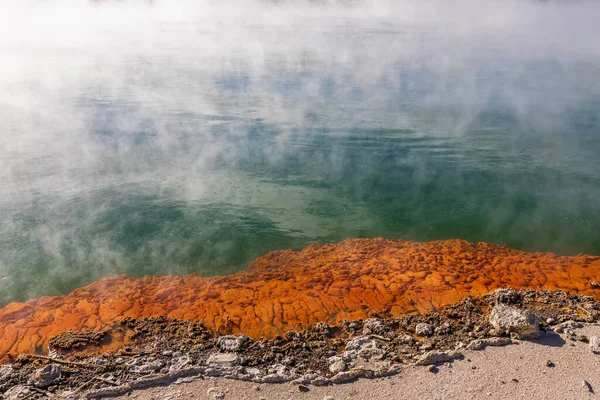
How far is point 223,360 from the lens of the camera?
788 cm

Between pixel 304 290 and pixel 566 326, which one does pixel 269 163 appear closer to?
pixel 304 290

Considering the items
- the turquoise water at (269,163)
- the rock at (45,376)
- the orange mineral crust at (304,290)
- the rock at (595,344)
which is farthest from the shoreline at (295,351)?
the turquoise water at (269,163)

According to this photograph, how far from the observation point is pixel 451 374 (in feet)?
24.5

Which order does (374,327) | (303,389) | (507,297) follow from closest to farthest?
(303,389) → (374,327) → (507,297)

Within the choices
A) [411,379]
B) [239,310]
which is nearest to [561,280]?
[411,379]

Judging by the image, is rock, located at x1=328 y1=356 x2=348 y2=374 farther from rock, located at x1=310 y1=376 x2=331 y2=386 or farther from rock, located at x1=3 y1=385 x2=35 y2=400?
rock, located at x1=3 y1=385 x2=35 y2=400

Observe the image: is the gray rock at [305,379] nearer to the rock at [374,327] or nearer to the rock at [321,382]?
the rock at [321,382]

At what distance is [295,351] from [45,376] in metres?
4.58

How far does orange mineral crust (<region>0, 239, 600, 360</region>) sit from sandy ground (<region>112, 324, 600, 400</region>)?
2061mm

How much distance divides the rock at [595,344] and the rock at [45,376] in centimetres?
999

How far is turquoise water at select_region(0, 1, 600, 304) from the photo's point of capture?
1380cm

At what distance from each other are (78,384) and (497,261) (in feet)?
36.2

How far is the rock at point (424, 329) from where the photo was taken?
875 cm

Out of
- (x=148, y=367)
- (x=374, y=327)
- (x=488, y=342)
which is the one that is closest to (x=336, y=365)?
(x=374, y=327)
